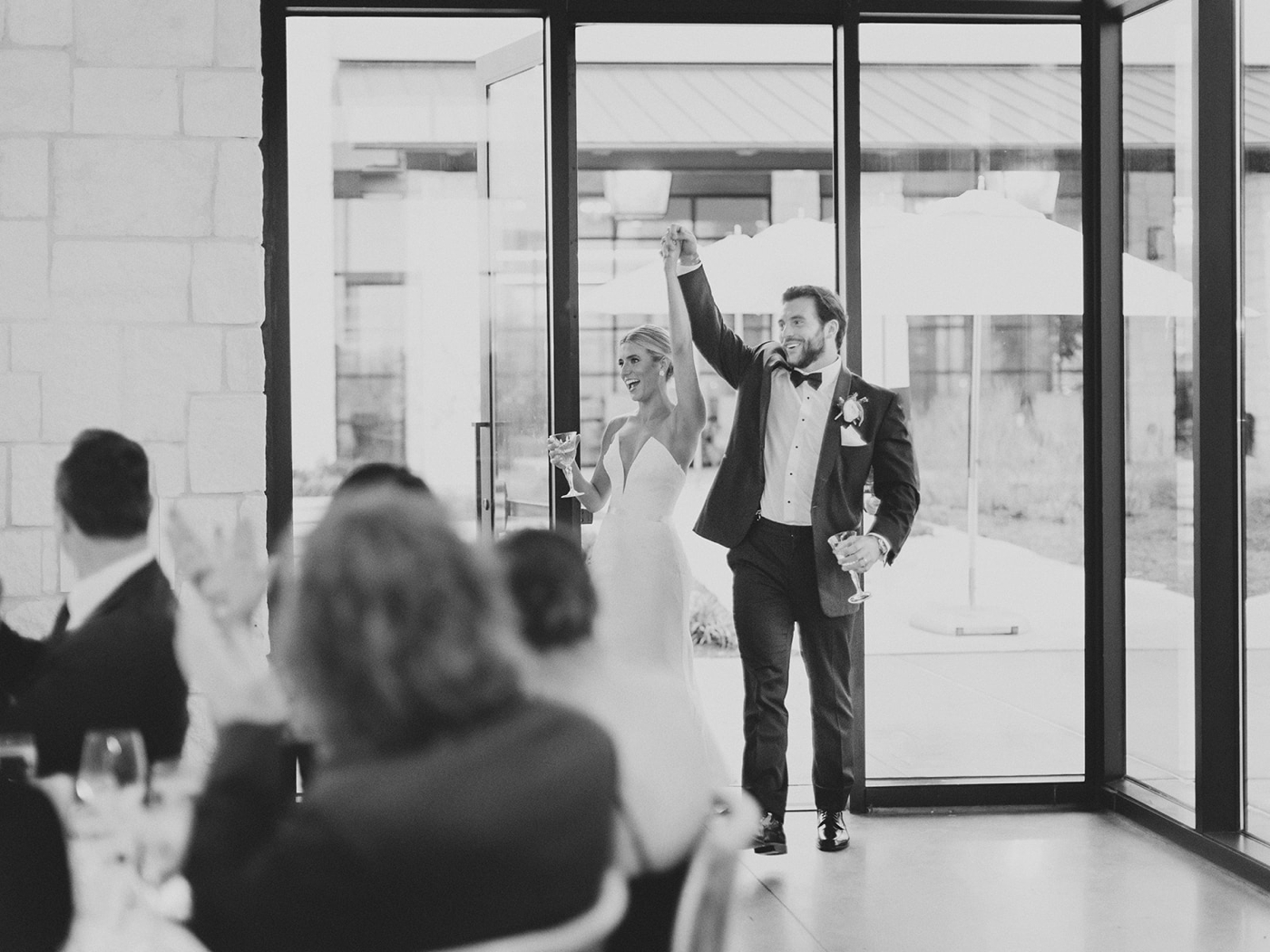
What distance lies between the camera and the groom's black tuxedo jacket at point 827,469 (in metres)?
4.13

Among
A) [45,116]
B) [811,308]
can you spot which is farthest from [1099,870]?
[45,116]

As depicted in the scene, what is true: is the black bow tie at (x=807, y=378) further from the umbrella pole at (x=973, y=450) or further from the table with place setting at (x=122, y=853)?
the table with place setting at (x=122, y=853)

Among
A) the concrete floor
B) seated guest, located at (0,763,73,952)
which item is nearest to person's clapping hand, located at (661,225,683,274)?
the concrete floor

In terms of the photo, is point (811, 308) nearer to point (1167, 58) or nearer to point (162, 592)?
point (1167, 58)

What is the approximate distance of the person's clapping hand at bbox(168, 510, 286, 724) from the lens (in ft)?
4.91

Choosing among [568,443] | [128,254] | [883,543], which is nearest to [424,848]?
[883,543]

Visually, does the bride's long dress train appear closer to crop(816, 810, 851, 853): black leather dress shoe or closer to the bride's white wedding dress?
the bride's white wedding dress

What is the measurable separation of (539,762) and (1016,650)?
12.7 feet

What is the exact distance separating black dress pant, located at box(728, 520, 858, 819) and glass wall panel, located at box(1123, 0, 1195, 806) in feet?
3.49

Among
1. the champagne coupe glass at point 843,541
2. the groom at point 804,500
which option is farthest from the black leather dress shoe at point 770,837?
the champagne coupe glass at point 843,541

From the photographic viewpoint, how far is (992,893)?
149 inches

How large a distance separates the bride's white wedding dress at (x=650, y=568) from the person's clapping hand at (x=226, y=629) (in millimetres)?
2711

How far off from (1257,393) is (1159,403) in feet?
1.77

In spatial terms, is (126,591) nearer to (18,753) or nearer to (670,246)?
(18,753)
